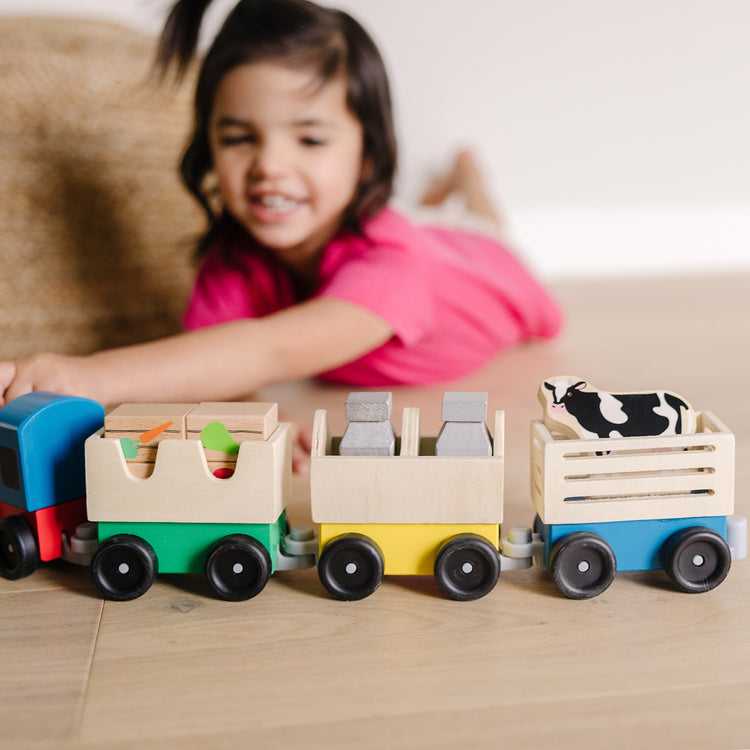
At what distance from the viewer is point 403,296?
112cm

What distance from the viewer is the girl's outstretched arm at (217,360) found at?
0.84 m

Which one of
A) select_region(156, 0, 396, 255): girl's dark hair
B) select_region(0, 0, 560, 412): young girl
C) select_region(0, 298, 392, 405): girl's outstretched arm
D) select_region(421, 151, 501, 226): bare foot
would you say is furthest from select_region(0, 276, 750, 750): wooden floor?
select_region(421, 151, 501, 226): bare foot

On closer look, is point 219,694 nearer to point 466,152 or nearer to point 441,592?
point 441,592

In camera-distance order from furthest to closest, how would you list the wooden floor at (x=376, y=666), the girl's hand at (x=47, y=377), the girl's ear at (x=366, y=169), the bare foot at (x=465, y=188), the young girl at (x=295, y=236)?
the bare foot at (x=465, y=188)
the girl's ear at (x=366, y=169)
the young girl at (x=295, y=236)
the girl's hand at (x=47, y=377)
the wooden floor at (x=376, y=666)

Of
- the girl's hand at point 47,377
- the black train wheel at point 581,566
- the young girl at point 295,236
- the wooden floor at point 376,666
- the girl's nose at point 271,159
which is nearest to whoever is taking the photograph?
the wooden floor at point 376,666

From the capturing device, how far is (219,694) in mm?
519

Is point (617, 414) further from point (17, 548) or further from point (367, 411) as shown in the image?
point (17, 548)

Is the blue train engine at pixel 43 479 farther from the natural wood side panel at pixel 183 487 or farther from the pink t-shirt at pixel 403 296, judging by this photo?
the pink t-shirt at pixel 403 296

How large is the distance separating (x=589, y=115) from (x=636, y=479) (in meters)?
1.75

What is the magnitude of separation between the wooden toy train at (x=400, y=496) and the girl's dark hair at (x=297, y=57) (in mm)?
594

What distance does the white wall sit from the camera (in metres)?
2.08

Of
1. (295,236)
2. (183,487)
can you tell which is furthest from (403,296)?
(183,487)

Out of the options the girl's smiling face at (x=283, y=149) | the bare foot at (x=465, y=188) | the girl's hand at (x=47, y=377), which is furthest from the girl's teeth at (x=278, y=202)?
the bare foot at (x=465, y=188)

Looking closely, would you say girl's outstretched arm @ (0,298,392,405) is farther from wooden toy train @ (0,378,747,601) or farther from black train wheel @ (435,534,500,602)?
black train wheel @ (435,534,500,602)
